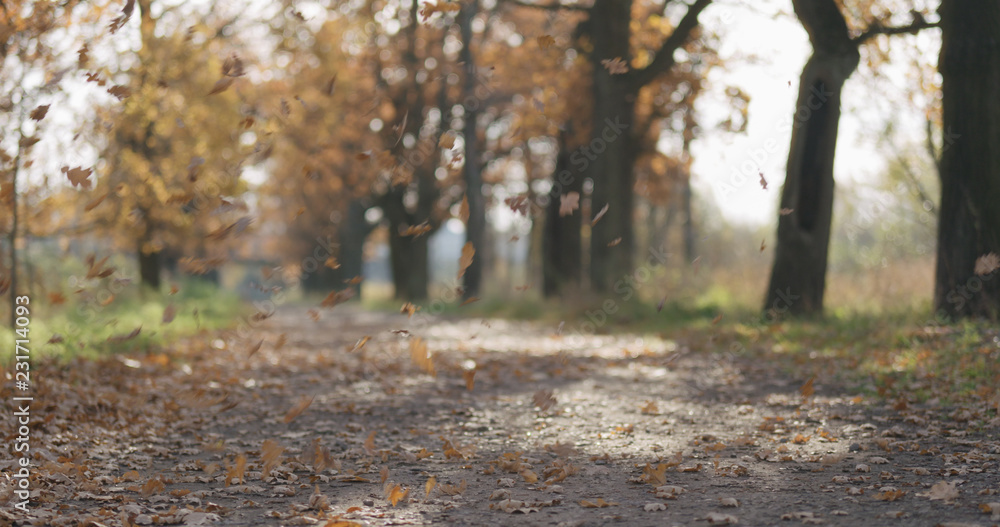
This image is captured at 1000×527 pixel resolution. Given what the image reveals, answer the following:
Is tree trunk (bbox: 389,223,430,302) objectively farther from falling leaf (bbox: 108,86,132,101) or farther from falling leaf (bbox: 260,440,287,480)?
falling leaf (bbox: 260,440,287,480)

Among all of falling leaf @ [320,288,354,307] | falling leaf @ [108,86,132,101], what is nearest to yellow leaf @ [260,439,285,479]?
falling leaf @ [320,288,354,307]

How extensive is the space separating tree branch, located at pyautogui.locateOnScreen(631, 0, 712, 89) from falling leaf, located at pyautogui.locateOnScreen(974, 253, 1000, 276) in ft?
22.2

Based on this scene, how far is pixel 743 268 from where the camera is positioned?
17.2 meters

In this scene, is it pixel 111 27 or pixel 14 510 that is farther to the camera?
pixel 111 27

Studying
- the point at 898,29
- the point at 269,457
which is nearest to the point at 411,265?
the point at 898,29

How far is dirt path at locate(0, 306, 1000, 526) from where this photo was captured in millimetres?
4258

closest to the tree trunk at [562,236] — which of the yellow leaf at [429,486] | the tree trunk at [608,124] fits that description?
the tree trunk at [608,124]

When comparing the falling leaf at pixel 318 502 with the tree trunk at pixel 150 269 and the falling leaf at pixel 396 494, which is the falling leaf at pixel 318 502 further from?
the tree trunk at pixel 150 269

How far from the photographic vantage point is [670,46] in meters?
14.5

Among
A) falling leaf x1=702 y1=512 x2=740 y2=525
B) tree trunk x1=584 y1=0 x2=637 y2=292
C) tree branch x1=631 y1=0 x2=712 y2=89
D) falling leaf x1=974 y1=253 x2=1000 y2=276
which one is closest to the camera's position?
falling leaf x1=702 y1=512 x2=740 y2=525

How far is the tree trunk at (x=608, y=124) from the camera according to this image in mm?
15461

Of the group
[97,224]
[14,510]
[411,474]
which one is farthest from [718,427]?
[97,224]

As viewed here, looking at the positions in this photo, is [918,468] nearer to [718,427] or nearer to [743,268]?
[718,427]

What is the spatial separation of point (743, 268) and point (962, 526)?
13937 mm
